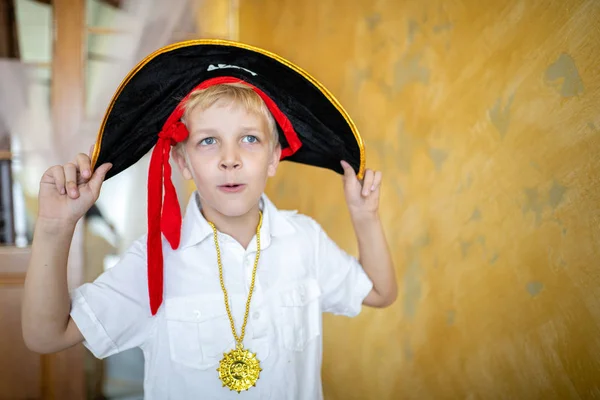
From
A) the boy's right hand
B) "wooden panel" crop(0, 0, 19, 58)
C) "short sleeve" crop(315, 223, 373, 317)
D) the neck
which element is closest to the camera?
the boy's right hand

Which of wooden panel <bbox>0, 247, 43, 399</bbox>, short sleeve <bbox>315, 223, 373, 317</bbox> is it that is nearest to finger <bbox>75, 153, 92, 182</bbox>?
short sleeve <bbox>315, 223, 373, 317</bbox>

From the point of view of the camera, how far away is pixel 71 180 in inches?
36.1

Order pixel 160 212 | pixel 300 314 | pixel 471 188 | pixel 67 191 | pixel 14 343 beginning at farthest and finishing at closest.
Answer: pixel 14 343, pixel 471 188, pixel 300 314, pixel 160 212, pixel 67 191

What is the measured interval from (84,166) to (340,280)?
644mm

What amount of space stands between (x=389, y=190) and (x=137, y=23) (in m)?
1.42

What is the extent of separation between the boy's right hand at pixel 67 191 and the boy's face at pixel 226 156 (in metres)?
0.21

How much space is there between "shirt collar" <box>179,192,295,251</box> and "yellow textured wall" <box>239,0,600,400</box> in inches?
23.1

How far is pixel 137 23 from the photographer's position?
227 centimetres

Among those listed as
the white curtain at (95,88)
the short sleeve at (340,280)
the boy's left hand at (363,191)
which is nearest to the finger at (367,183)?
the boy's left hand at (363,191)

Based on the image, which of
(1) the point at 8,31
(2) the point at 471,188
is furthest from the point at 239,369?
(1) the point at 8,31

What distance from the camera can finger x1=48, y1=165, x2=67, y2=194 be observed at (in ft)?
3.00

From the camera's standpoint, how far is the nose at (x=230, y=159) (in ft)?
3.32

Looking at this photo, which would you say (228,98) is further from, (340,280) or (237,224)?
(340,280)

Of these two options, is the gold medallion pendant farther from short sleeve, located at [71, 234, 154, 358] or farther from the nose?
the nose
